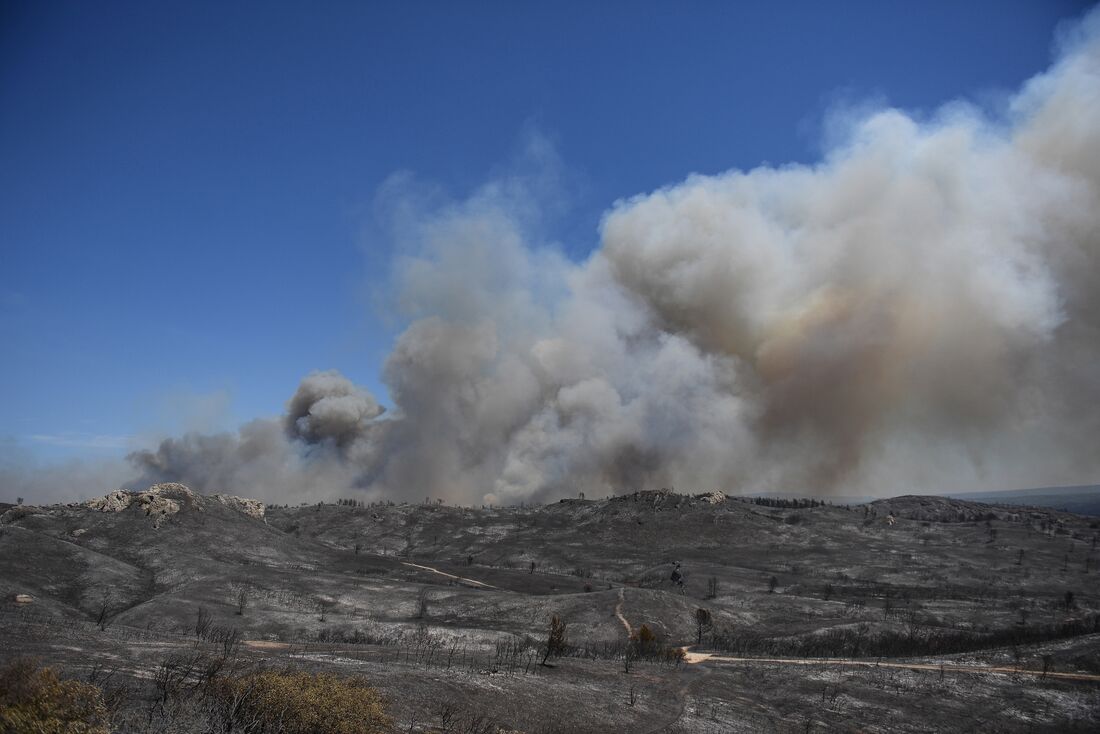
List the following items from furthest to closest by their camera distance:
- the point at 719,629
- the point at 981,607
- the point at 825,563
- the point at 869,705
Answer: the point at 825,563
the point at 981,607
the point at 719,629
the point at 869,705

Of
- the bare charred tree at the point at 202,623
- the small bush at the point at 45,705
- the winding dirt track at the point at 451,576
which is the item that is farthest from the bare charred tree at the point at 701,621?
the small bush at the point at 45,705

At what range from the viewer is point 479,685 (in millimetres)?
30641

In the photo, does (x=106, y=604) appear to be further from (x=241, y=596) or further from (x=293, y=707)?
(x=293, y=707)

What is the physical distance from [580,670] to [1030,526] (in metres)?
136

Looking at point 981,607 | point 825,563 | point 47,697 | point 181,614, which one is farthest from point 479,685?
point 825,563

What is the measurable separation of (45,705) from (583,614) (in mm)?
51180

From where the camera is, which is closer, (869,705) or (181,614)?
(869,705)

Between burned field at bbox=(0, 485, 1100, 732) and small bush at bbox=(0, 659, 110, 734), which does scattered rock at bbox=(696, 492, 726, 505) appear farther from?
small bush at bbox=(0, 659, 110, 734)

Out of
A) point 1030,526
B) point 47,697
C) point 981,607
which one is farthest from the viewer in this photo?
point 1030,526

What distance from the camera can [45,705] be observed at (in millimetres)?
14711

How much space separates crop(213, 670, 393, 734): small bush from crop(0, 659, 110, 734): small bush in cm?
408

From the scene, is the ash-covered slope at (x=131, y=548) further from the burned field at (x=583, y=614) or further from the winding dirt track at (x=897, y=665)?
the winding dirt track at (x=897, y=665)

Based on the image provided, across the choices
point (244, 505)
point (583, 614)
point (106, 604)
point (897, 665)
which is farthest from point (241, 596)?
point (244, 505)

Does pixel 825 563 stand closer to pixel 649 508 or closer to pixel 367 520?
pixel 649 508
